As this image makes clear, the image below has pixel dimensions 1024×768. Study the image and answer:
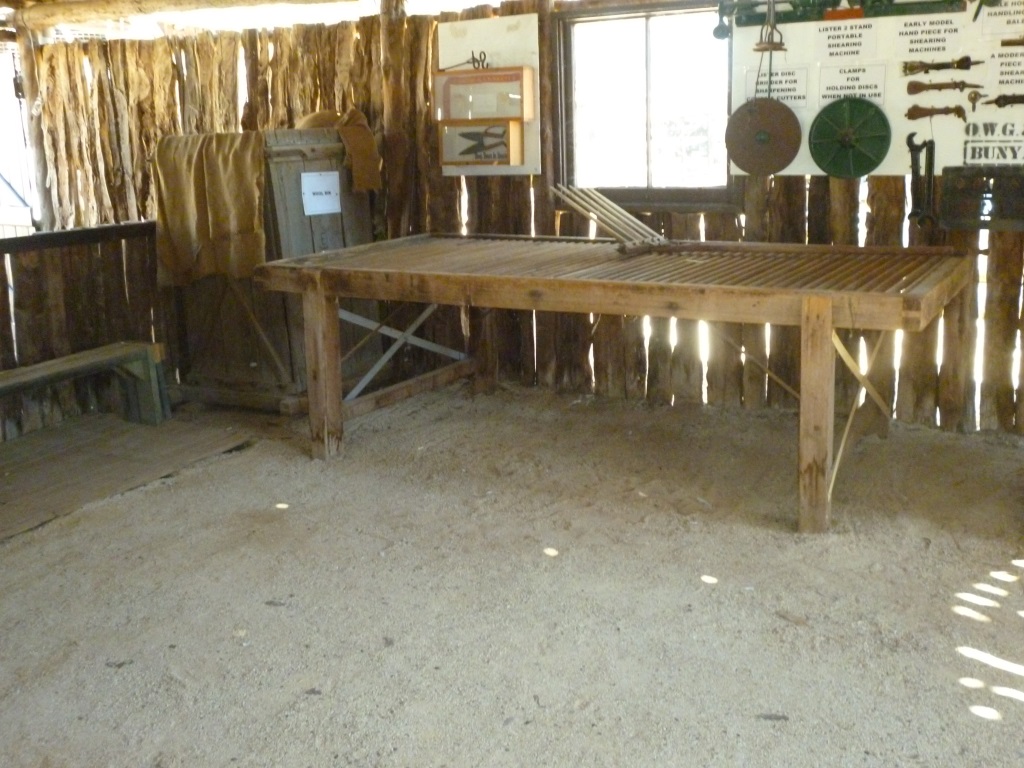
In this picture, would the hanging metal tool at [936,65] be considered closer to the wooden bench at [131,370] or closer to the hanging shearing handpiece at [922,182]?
the hanging shearing handpiece at [922,182]

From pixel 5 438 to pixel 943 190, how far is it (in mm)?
4708

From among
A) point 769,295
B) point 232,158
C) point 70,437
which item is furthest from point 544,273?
point 70,437

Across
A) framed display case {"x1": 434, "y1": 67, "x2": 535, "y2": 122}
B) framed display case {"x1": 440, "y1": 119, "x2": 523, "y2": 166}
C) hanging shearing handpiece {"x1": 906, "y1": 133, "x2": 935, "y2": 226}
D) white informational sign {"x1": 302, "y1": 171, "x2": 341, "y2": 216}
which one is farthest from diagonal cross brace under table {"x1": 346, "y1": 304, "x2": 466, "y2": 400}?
hanging shearing handpiece {"x1": 906, "y1": 133, "x2": 935, "y2": 226}

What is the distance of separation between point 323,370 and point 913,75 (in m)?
2.98

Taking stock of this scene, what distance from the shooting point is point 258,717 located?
2.99 meters

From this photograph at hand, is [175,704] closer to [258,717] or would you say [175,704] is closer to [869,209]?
[258,717]

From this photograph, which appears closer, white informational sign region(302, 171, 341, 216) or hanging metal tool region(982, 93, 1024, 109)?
hanging metal tool region(982, 93, 1024, 109)

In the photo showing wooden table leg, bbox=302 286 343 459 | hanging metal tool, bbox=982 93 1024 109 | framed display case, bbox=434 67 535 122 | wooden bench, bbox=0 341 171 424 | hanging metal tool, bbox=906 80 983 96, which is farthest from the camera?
framed display case, bbox=434 67 535 122

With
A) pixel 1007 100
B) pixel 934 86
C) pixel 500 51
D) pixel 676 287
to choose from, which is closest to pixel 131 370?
pixel 500 51

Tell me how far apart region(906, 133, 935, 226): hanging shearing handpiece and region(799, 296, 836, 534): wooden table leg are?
4.57ft

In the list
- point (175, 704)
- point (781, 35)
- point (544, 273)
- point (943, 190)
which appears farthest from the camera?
point (781, 35)

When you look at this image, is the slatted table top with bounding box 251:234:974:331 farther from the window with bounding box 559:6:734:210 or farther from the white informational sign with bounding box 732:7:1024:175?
the white informational sign with bounding box 732:7:1024:175

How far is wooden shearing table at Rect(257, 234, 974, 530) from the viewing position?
12.7 feet

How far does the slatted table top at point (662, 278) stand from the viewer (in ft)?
12.7
